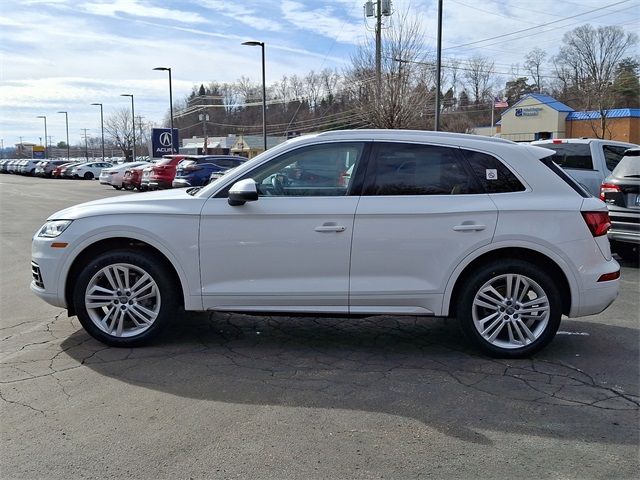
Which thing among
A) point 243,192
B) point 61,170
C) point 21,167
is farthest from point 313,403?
point 21,167

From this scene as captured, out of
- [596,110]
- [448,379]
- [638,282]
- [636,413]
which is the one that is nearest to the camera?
[636,413]

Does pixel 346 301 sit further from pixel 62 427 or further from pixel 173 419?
pixel 62 427

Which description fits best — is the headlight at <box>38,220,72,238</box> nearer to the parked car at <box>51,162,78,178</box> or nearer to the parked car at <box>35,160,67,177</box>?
the parked car at <box>51,162,78,178</box>

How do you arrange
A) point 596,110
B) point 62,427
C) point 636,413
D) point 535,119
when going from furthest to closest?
point 535,119
point 596,110
point 636,413
point 62,427

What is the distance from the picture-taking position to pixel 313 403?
3830mm

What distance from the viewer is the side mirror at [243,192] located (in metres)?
4.50

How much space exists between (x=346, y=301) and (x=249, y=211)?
42.8 inches

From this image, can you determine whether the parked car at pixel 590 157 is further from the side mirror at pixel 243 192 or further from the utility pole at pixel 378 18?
the utility pole at pixel 378 18

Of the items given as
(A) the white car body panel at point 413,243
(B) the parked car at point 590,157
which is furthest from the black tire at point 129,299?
(B) the parked car at point 590,157

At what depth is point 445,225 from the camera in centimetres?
455

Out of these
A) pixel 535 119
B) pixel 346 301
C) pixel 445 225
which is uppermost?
pixel 535 119

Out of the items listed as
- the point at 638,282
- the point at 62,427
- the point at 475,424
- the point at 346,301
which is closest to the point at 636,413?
the point at 475,424

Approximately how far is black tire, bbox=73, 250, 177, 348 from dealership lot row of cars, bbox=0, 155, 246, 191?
8.02 ft

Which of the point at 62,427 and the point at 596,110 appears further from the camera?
the point at 596,110
